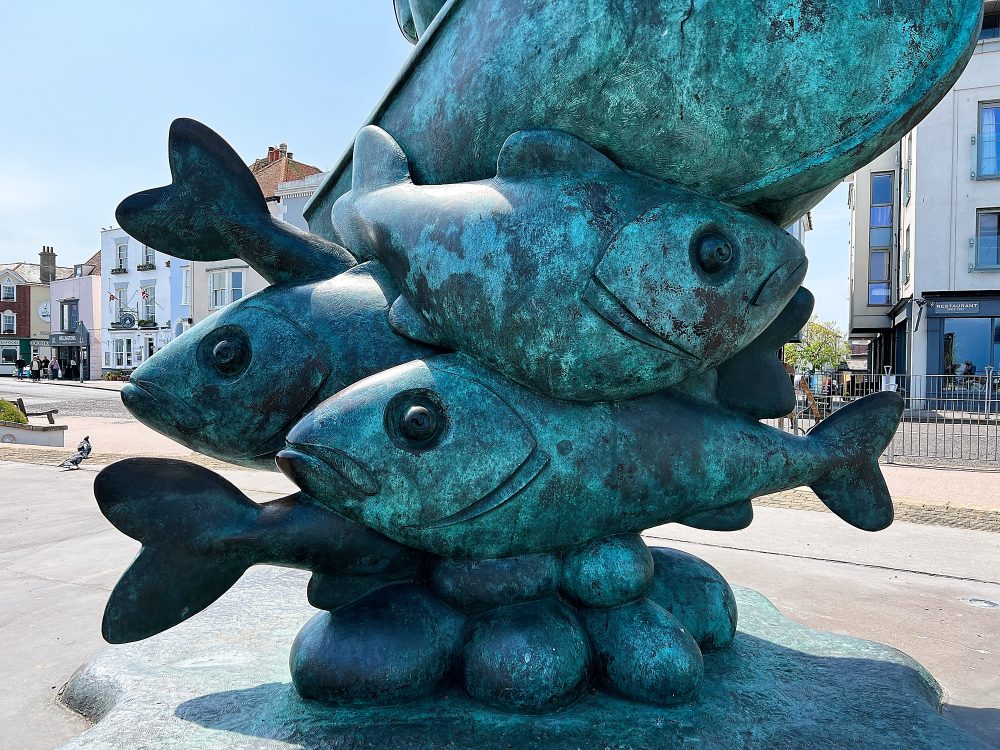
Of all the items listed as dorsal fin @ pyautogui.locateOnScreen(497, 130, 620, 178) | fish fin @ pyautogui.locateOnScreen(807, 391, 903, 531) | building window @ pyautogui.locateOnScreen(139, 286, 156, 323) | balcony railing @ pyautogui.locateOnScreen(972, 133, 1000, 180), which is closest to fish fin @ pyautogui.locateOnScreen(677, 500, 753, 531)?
fish fin @ pyautogui.locateOnScreen(807, 391, 903, 531)

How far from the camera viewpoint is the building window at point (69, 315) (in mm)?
45750

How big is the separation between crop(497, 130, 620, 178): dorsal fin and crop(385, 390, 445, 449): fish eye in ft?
2.32

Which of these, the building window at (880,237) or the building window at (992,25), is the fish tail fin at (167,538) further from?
the building window at (880,237)

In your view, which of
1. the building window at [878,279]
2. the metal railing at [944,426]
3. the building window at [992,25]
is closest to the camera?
the metal railing at [944,426]

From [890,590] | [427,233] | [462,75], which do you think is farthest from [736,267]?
[890,590]

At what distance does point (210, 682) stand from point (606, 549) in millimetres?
1371

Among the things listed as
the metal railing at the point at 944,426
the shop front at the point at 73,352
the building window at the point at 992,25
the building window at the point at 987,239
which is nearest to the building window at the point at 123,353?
the shop front at the point at 73,352

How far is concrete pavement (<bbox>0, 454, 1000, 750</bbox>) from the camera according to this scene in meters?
2.62

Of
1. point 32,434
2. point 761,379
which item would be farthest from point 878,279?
point 761,379

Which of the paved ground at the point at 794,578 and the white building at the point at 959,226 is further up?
the white building at the point at 959,226

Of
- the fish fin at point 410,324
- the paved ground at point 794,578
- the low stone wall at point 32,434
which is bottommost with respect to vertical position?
the low stone wall at point 32,434

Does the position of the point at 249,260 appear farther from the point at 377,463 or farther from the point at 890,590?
the point at 890,590

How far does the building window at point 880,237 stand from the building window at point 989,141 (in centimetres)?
892

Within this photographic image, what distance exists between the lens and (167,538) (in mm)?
1968
